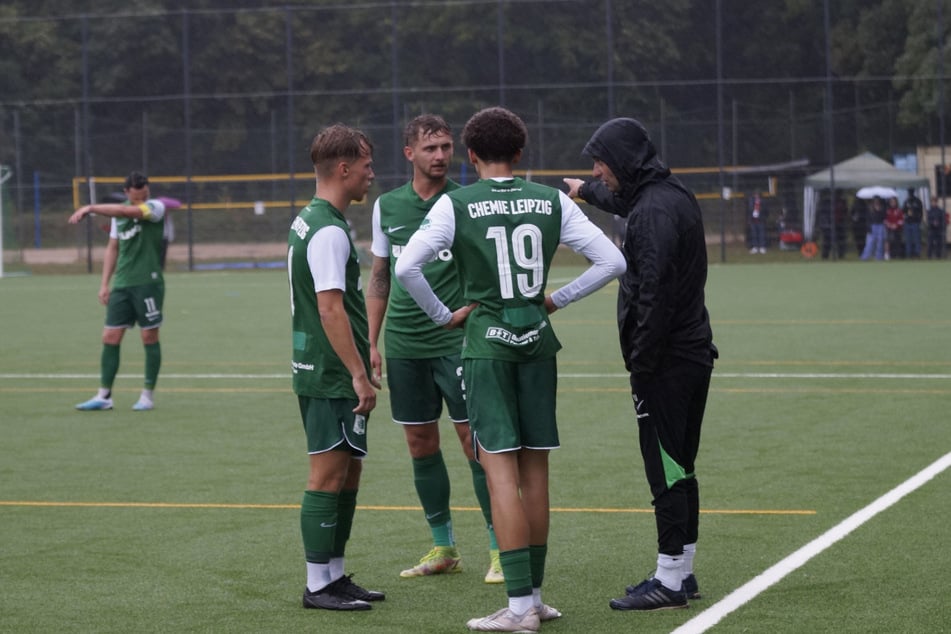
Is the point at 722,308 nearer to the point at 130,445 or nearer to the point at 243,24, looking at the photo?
the point at 130,445

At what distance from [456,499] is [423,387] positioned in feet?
6.07

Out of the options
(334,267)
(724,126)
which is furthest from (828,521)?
(724,126)

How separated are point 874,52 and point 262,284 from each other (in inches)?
836

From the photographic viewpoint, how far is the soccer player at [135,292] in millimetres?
12523

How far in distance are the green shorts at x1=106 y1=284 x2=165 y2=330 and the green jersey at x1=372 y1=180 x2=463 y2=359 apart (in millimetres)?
5966

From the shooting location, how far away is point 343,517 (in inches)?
253

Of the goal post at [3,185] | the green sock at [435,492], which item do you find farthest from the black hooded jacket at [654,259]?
the goal post at [3,185]

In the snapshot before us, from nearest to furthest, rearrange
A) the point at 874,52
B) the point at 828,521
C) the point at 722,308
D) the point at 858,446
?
the point at 828,521, the point at 858,446, the point at 722,308, the point at 874,52

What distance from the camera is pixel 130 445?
35.1 ft

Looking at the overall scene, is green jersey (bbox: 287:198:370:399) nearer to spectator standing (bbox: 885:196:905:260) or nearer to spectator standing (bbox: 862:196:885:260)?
spectator standing (bbox: 862:196:885:260)

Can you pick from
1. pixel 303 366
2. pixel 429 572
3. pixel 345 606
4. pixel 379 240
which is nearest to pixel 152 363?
pixel 379 240

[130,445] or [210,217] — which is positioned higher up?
[210,217]

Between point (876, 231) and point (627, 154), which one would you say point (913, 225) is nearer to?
point (876, 231)

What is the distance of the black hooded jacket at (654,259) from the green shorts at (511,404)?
39cm
